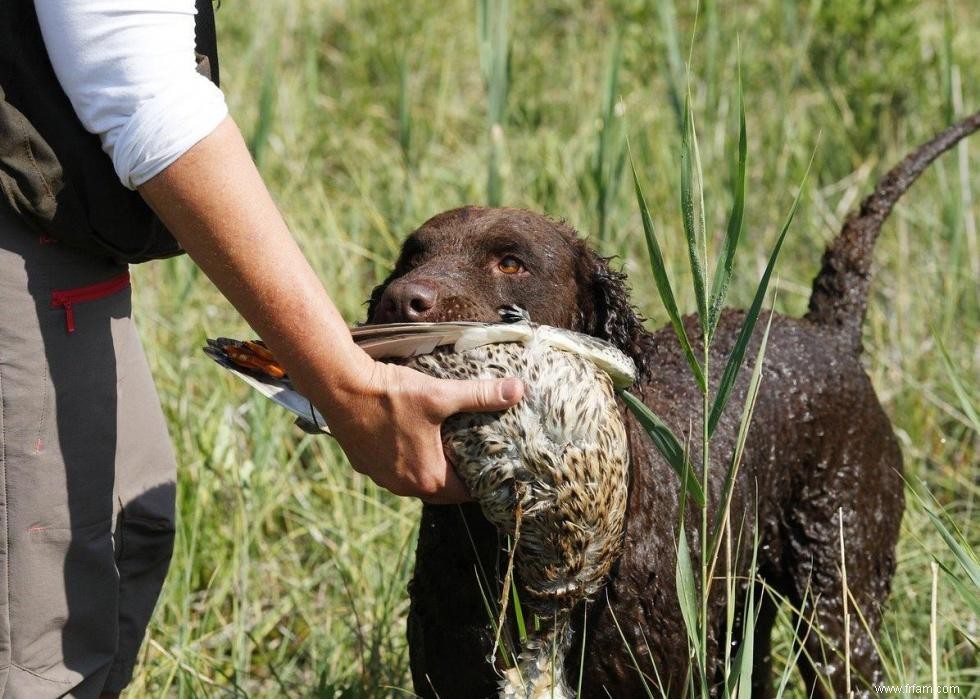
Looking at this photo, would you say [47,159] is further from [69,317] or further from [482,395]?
[482,395]

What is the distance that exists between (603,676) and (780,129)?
3675 mm

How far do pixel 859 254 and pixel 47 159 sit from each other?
7.38 feet

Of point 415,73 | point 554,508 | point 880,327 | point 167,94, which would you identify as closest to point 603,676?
point 554,508

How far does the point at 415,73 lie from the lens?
6230mm

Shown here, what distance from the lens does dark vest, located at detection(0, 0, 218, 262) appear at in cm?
187

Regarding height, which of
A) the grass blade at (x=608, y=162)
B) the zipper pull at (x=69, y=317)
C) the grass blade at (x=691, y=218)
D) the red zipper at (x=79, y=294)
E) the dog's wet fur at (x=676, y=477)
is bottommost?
the dog's wet fur at (x=676, y=477)

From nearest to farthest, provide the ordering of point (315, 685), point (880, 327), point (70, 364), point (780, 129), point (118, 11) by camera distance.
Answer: point (118, 11)
point (70, 364)
point (315, 685)
point (880, 327)
point (780, 129)

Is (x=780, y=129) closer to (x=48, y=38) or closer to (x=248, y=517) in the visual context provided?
(x=248, y=517)

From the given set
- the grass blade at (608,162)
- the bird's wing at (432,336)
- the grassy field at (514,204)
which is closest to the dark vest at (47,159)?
the bird's wing at (432,336)

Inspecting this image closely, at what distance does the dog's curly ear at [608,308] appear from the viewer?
103 inches

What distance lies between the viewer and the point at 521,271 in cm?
254

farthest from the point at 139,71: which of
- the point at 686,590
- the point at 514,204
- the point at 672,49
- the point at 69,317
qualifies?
the point at 514,204

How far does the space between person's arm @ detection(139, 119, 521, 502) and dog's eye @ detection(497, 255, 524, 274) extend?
68 cm

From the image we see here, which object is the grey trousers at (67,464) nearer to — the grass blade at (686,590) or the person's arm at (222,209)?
the person's arm at (222,209)
